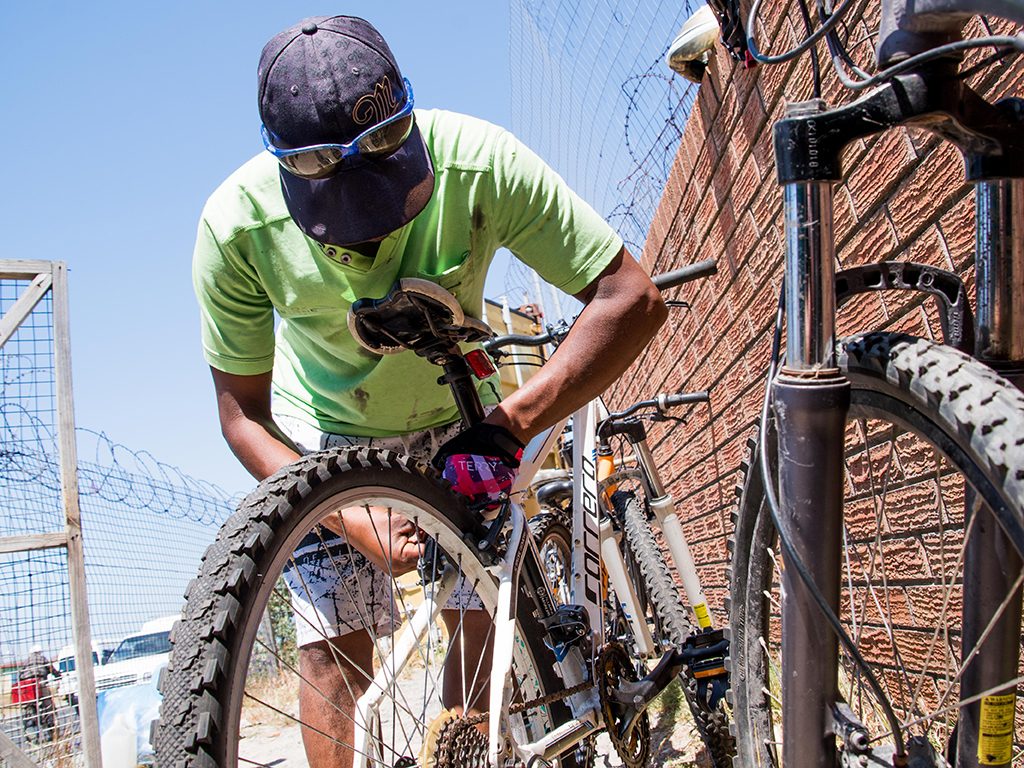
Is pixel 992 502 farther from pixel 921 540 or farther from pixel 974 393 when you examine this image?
pixel 921 540

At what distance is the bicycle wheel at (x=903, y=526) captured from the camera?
1118 millimetres

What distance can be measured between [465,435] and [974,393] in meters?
1.23

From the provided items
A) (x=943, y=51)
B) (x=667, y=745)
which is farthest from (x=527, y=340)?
(x=943, y=51)

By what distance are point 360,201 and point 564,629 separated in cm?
116

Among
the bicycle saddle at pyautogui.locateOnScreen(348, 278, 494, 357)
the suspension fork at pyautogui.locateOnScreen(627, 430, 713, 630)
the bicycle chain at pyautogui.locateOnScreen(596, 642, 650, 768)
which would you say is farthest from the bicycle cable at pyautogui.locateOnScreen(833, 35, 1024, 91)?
the suspension fork at pyautogui.locateOnScreen(627, 430, 713, 630)

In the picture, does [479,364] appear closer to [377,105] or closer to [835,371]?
[377,105]

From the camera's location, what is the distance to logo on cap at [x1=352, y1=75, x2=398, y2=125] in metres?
2.07

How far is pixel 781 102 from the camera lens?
2.98 metres

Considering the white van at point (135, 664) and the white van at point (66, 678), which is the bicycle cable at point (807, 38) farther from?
the white van at point (135, 664)

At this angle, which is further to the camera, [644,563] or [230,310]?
[644,563]

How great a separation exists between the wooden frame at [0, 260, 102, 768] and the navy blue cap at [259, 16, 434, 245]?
349cm

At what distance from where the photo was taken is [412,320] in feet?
7.08

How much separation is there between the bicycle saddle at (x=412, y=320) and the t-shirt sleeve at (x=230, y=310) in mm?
404

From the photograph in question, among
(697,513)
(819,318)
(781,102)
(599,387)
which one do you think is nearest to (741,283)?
(781,102)
